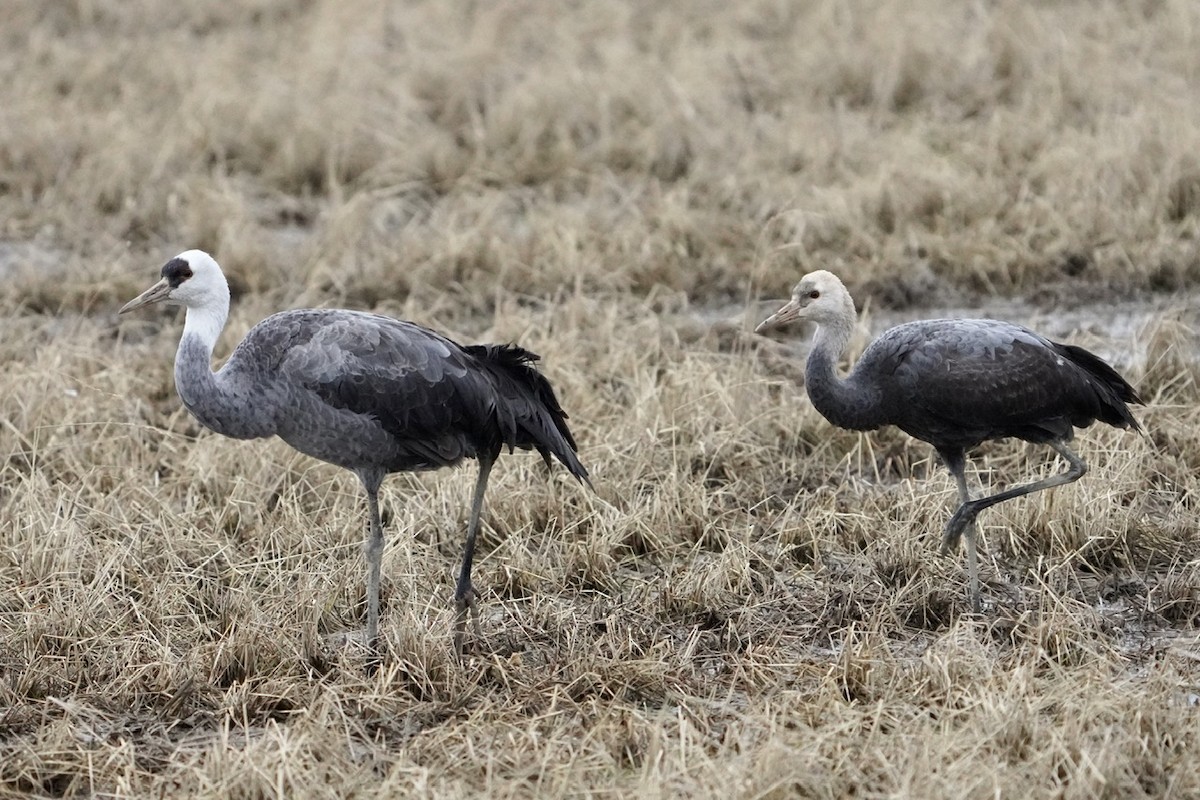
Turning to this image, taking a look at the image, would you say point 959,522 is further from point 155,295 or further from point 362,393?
point 155,295

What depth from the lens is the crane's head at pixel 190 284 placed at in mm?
5559

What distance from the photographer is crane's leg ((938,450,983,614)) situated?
5648 millimetres

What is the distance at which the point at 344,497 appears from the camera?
6570mm

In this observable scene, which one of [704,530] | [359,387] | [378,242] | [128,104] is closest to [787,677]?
[704,530]

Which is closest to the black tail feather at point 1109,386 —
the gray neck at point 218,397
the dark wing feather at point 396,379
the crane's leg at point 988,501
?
the crane's leg at point 988,501

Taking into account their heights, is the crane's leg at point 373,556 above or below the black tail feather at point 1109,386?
below

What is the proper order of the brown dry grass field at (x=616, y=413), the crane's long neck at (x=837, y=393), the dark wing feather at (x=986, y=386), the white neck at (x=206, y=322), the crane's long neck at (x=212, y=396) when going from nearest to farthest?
the brown dry grass field at (x=616, y=413) < the crane's long neck at (x=212, y=396) < the white neck at (x=206, y=322) < the dark wing feather at (x=986, y=386) < the crane's long neck at (x=837, y=393)

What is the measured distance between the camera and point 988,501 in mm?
5695

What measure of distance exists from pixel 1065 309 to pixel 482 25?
5.31 meters

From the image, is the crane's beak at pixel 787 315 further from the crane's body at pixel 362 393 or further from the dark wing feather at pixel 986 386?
the crane's body at pixel 362 393

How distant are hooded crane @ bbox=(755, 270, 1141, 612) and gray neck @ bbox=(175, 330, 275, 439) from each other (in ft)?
6.42

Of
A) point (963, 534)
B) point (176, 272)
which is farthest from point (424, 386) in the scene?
point (963, 534)

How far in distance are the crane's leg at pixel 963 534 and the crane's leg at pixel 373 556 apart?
1.98 meters

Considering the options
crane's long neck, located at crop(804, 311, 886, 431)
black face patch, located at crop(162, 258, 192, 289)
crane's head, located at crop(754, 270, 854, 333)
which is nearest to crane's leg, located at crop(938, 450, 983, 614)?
crane's long neck, located at crop(804, 311, 886, 431)
